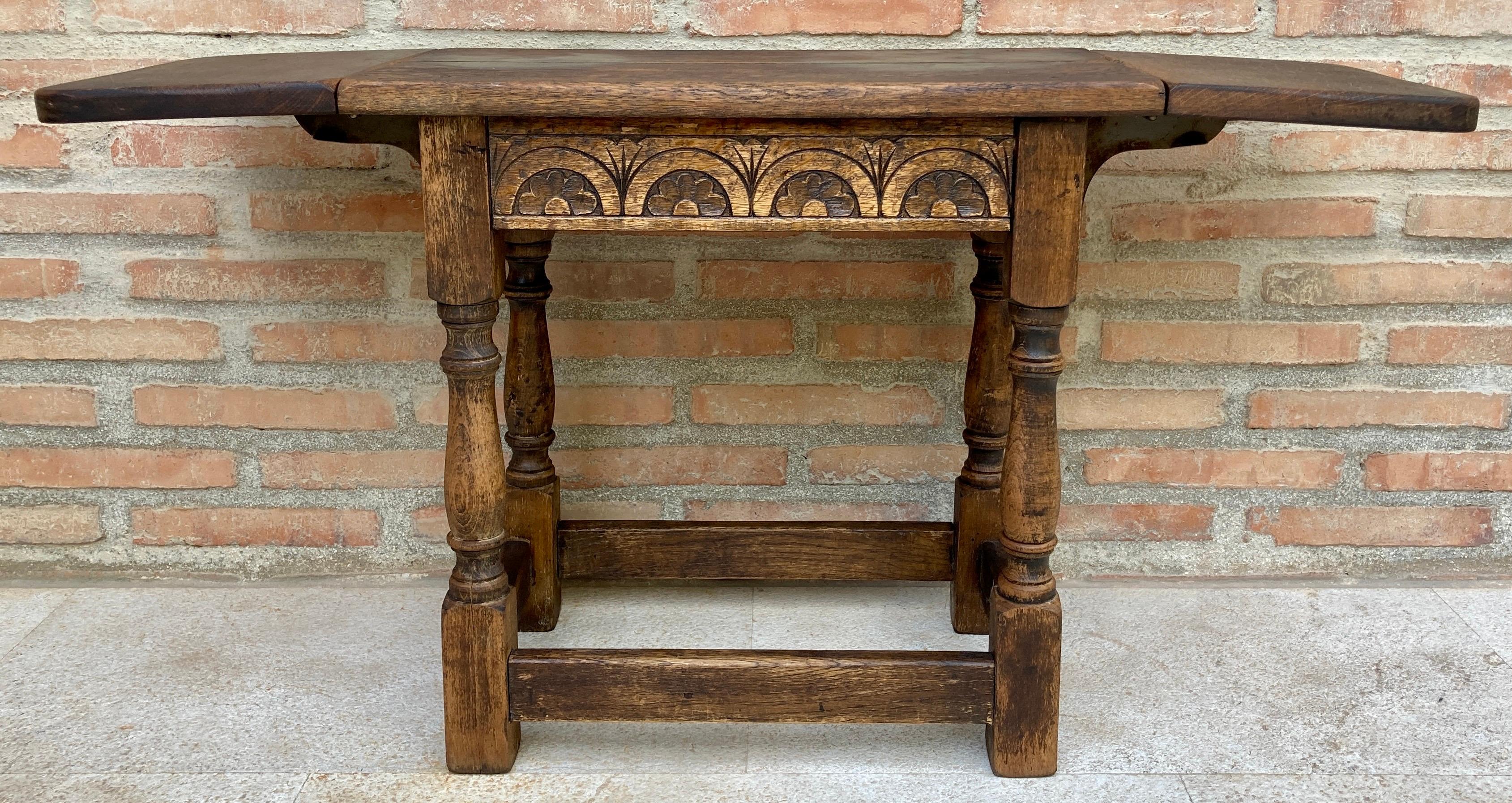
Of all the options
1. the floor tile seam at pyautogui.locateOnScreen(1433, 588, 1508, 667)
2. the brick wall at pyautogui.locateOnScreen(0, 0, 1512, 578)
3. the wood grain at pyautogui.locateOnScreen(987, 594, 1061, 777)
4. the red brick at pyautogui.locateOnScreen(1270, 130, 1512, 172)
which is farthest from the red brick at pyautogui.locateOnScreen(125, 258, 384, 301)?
the floor tile seam at pyautogui.locateOnScreen(1433, 588, 1508, 667)

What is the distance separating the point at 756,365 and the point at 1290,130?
929mm

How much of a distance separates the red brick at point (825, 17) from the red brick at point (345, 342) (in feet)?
2.20

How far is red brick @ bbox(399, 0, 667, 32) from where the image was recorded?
6.58 ft

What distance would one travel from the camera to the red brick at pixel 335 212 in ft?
6.85

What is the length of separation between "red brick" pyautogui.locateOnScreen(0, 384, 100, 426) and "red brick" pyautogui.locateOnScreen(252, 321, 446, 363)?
0.30 meters

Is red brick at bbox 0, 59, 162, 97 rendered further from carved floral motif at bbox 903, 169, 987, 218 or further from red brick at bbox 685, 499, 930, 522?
carved floral motif at bbox 903, 169, 987, 218

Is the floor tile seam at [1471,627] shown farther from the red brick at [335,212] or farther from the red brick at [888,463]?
the red brick at [335,212]

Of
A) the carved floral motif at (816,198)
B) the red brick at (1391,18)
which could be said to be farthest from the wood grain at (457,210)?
the red brick at (1391,18)

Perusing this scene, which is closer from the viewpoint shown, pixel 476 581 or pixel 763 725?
pixel 476 581

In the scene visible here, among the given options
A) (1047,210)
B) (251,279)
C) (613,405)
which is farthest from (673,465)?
(1047,210)

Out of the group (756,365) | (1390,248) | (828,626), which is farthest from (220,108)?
(1390,248)

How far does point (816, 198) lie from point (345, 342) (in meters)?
1.04

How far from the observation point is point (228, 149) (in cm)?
207

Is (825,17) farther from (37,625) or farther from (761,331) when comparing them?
(37,625)
